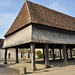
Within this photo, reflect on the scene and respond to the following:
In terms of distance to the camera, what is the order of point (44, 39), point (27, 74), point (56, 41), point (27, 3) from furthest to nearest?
point (27, 3) → point (56, 41) → point (44, 39) → point (27, 74)

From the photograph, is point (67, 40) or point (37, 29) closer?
point (37, 29)

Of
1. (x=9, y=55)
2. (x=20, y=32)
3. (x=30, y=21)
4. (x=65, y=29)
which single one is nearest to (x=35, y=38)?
(x=30, y=21)

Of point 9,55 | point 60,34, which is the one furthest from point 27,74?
point 9,55

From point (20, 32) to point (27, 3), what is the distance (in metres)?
4.37

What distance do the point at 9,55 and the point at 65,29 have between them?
2955cm

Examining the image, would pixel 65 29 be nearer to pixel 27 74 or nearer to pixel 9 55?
pixel 27 74

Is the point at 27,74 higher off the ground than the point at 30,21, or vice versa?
the point at 30,21

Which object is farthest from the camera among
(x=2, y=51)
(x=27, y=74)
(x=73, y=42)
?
(x=2, y=51)

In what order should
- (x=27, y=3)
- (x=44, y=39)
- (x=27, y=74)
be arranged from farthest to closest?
(x=27, y=3), (x=44, y=39), (x=27, y=74)

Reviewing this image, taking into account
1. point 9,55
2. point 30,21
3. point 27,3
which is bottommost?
point 9,55

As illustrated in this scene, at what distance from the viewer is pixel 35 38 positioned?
10898 millimetres

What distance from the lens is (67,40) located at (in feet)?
48.2

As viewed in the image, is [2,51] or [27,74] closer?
[27,74]

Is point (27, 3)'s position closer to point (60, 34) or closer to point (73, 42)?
point (60, 34)
